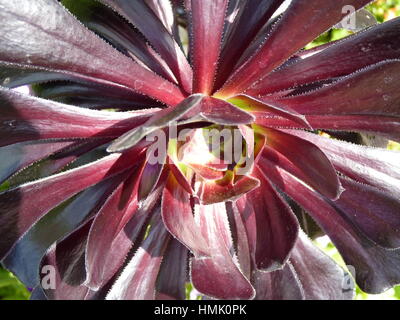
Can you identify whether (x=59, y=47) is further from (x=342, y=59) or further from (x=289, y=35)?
(x=342, y=59)

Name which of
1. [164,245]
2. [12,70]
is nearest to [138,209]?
[164,245]

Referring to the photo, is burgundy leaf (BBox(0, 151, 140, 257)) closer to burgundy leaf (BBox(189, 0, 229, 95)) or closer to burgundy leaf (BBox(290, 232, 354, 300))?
burgundy leaf (BBox(189, 0, 229, 95))

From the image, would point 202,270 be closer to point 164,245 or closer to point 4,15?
point 164,245

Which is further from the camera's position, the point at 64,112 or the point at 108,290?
the point at 108,290

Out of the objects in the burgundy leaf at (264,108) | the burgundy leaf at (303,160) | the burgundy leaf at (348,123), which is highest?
the burgundy leaf at (264,108)

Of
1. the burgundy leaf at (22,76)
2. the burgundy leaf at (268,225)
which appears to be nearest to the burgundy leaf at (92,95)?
the burgundy leaf at (22,76)

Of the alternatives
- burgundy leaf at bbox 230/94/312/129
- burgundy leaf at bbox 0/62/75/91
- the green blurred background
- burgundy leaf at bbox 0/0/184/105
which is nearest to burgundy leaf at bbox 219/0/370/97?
burgundy leaf at bbox 230/94/312/129

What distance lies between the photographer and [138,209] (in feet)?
2.78

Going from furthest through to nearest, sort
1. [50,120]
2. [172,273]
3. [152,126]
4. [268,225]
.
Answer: [172,273], [268,225], [50,120], [152,126]

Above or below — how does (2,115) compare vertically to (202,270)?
above

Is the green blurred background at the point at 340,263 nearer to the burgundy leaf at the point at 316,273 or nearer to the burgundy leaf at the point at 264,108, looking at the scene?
the burgundy leaf at the point at 316,273

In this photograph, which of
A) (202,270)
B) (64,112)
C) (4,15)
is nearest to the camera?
(4,15)

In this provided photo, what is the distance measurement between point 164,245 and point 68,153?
0.26m

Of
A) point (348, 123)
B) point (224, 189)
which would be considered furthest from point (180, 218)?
point (348, 123)
